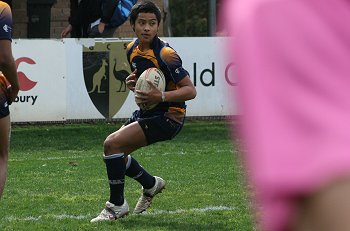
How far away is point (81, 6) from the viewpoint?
655 inches

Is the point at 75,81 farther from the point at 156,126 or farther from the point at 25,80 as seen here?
the point at 156,126

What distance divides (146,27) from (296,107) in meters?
7.56

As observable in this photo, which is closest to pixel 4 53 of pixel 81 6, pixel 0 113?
pixel 0 113

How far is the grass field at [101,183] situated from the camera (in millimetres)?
8008

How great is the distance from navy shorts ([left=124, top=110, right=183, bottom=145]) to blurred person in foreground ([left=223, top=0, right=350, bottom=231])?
7.17 metres

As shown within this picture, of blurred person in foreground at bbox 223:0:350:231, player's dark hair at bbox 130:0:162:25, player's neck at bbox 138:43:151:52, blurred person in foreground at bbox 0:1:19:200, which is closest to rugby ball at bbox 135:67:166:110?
player's neck at bbox 138:43:151:52

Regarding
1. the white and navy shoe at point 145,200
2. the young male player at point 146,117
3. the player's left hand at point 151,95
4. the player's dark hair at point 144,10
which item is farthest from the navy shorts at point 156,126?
the player's dark hair at point 144,10

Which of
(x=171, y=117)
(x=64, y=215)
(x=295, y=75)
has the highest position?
(x=295, y=75)

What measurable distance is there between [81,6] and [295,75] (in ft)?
52.1

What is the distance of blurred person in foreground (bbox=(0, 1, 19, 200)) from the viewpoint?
6688 mm

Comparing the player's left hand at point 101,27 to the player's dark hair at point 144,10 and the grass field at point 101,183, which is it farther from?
the player's dark hair at point 144,10

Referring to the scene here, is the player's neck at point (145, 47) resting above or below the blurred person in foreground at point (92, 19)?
below

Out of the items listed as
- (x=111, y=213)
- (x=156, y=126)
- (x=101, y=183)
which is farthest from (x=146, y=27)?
(x=101, y=183)

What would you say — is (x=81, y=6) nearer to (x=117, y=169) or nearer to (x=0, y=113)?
(x=117, y=169)
